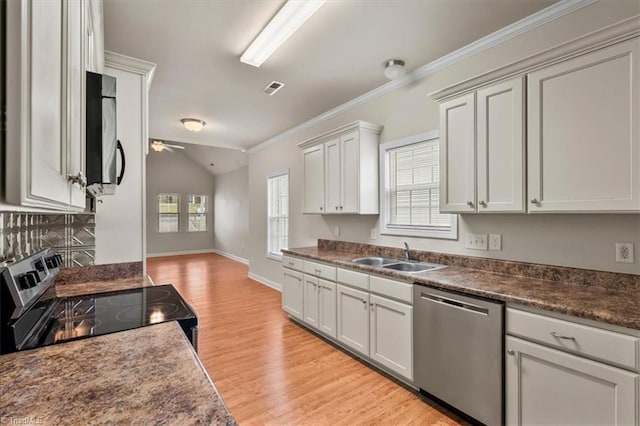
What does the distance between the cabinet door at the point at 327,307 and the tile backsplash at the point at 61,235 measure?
2021 millimetres

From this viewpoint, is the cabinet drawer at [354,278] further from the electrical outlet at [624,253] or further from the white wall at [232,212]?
the white wall at [232,212]

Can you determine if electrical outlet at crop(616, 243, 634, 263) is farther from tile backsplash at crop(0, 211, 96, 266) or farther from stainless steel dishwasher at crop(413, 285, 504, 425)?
tile backsplash at crop(0, 211, 96, 266)

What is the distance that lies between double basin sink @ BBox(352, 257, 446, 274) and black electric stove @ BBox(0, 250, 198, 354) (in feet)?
6.08

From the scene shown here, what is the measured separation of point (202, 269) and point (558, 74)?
747cm

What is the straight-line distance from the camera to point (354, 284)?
285 centimetres

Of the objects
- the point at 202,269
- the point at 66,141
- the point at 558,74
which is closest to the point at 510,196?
the point at 558,74

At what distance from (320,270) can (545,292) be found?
201 cm

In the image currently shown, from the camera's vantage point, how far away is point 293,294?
150 inches

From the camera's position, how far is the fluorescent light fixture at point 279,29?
6.58 feet

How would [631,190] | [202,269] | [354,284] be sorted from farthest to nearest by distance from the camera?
[202,269] < [354,284] < [631,190]

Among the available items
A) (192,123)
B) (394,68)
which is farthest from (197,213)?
(394,68)

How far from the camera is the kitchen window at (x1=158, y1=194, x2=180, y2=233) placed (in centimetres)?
982

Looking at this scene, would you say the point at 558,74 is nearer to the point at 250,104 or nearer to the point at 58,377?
the point at 58,377

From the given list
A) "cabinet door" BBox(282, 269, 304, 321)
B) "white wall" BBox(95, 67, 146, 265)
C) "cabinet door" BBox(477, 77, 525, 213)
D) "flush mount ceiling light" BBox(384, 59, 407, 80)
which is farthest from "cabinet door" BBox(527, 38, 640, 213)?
"white wall" BBox(95, 67, 146, 265)
